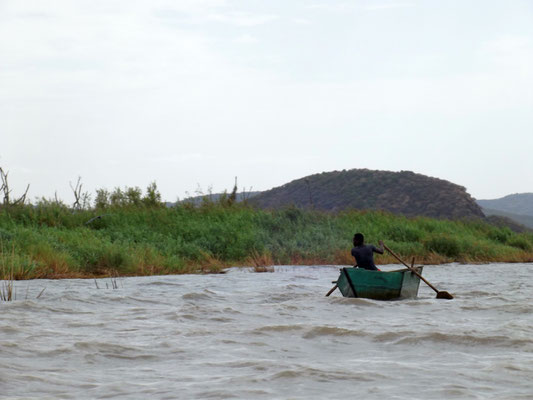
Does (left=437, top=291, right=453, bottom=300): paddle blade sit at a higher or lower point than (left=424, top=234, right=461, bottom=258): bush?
lower

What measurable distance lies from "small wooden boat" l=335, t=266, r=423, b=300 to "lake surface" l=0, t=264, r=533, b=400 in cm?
31

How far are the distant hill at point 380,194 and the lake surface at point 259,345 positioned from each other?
4508 centimetres

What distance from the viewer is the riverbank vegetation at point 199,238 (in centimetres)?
2050

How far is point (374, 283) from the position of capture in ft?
46.4

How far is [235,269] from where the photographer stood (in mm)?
22109

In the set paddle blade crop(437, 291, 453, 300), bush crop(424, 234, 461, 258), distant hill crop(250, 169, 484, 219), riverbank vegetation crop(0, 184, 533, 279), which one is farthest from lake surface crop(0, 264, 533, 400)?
distant hill crop(250, 169, 484, 219)

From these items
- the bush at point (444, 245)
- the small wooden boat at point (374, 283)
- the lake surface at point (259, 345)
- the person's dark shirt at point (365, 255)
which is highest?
the bush at point (444, 245)

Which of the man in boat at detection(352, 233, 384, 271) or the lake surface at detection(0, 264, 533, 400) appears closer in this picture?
the lake surface at detection(0, 264, 533, 400)

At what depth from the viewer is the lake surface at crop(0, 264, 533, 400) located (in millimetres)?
6582

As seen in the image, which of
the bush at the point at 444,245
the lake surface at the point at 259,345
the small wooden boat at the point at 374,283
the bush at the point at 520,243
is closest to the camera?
the lake surface at the point at 259,345

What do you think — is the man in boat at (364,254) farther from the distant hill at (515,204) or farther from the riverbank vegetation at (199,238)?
the distant hill at (515,204)

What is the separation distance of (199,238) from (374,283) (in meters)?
12.5

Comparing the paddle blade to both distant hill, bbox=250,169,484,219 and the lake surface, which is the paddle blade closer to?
the lake surface

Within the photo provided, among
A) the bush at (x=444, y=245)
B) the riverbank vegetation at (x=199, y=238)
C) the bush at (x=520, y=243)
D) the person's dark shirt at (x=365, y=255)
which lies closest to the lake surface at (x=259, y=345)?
the person's dark shirt at (x=365, y=255)
